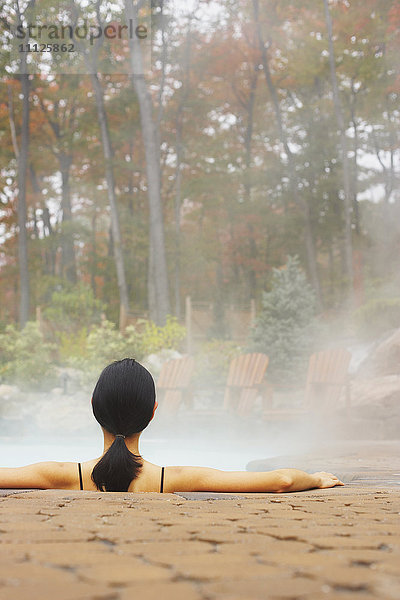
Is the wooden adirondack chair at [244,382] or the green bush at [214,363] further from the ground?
the green bush at [214,363]

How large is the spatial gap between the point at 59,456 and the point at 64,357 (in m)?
4.05

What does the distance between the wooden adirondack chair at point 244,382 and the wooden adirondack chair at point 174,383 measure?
1.60 ft

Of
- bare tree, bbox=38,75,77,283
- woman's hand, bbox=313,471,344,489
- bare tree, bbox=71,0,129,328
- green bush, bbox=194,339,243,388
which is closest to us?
woman's hand, bbox=313,471,344,489

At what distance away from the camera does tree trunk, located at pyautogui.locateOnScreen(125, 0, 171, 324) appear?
11.8 m

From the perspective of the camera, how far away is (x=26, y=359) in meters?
9.47

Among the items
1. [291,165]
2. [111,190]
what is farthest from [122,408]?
[291,165]

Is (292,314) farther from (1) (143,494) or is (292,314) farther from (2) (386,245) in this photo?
(1) (143,494)

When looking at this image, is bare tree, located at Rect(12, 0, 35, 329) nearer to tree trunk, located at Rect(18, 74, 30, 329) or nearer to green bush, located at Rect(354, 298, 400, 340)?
tree trunk, located at Rect(18, 74, 30, 329)

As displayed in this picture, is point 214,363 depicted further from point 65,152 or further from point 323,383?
point 65,152

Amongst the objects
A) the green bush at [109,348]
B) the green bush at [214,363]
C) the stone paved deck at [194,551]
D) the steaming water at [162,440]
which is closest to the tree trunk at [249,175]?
the green bush at [214,363]

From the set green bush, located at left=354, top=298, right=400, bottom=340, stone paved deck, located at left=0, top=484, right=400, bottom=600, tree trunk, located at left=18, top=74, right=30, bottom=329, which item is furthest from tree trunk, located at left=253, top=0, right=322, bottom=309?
stone paved deck, located at left=0, top=484, right=400, bottom=600

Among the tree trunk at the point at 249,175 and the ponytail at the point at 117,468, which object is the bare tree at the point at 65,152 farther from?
the ponytail at the point at 117,468

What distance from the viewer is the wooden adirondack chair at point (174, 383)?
7.34m

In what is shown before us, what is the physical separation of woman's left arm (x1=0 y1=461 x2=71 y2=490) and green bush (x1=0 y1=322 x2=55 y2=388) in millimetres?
7647
